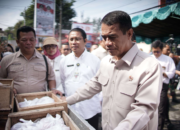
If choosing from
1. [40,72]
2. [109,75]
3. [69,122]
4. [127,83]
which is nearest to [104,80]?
[109,75]

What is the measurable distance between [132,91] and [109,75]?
0.34m

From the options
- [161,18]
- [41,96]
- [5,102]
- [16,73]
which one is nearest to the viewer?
[5,102]

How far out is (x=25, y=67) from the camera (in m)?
2.19

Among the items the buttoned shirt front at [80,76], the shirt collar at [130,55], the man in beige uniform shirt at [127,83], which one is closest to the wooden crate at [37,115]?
the man in beige uniform shirt at [127,83]

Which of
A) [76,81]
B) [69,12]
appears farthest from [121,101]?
[69,12]

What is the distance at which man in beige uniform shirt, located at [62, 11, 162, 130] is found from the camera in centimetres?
99

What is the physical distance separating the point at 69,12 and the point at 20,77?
28.8 metres

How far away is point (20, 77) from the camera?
215cm

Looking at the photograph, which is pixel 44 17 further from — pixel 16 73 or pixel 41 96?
pixel 41 96

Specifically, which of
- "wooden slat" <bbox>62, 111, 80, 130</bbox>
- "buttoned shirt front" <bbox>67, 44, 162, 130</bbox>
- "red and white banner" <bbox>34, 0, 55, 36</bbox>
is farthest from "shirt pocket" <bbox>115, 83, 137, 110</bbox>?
"red and white banner" <bbox>34, 0, 55, 36</bbox>

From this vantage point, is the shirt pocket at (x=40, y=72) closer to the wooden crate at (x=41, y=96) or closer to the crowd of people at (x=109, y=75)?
the crowd of people at (x=109, y=75)

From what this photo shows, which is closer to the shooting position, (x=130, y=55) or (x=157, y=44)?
(x=130, y=55)

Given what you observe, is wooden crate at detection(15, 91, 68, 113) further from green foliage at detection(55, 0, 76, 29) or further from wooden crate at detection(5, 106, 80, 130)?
green foliage at detection(55, 0, 76, 29)

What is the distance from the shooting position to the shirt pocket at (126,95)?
1.14m
